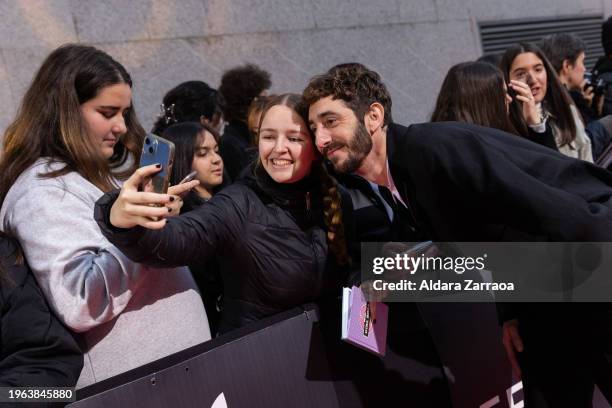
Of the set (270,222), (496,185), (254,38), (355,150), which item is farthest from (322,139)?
(254,38)

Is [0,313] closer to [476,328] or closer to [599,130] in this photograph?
[476,328]

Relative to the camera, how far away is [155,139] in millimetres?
2357

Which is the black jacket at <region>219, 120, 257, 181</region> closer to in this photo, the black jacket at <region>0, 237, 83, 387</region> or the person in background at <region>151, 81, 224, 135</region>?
the person in background at <region>151, 81, 224, 135</region>

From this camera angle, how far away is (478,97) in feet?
13.7

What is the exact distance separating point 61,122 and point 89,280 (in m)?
0.60

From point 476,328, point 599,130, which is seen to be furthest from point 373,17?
point 476,328

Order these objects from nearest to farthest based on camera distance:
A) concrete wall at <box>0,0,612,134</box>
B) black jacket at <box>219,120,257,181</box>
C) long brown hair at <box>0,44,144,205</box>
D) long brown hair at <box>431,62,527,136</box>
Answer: long brown hair at <box>0,44,144,205</box>, long brown hair at <box>431,62,527,136</box>, black jacket at <box>219,120,257,181</box>, concrete wall at <box>0,0,612,134</box>

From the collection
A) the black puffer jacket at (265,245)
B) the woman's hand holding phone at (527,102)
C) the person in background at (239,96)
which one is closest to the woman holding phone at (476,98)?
the woman's hand holding phone at (527,102)

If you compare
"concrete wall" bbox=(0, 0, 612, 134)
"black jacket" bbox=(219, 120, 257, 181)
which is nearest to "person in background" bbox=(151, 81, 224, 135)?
"black jacket" bbox=(219, 120, 257, 181)

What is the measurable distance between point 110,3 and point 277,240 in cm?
431

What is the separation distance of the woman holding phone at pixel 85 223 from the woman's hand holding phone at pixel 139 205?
158 millimetres

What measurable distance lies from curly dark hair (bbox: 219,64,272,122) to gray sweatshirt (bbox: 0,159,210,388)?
306 centimetres

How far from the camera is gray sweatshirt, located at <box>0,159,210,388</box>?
2512 millimetres

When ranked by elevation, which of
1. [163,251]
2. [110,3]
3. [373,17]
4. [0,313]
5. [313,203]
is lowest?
[0,313]
